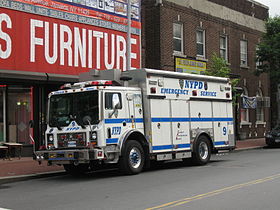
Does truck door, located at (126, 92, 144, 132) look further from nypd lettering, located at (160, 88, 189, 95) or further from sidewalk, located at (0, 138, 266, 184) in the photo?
sidewalk, located at (0, 138, 266, 184)

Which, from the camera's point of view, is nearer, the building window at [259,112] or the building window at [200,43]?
the building window at [200,43]

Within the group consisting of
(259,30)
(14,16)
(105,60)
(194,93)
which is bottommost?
(194,93)

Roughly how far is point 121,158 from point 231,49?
19.3m

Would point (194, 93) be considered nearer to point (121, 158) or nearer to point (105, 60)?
point (121, 158)

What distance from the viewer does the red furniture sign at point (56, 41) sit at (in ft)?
53.8

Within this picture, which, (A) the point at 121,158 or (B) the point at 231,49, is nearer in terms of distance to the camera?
(A) the point at 121,158

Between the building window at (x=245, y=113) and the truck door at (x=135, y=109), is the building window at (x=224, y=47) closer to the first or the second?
the building window at (x=245, y=113)

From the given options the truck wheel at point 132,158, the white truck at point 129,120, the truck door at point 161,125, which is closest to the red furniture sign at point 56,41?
the white truck at point 129,120

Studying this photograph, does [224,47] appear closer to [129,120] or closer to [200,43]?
[200,43]

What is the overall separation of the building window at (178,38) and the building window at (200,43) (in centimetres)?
169

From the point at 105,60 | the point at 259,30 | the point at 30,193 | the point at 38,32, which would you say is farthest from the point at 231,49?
the point at 30,193

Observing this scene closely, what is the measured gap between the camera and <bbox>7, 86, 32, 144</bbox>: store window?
17.2 m

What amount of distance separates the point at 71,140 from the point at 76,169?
173 cm

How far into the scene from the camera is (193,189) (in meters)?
9.25
